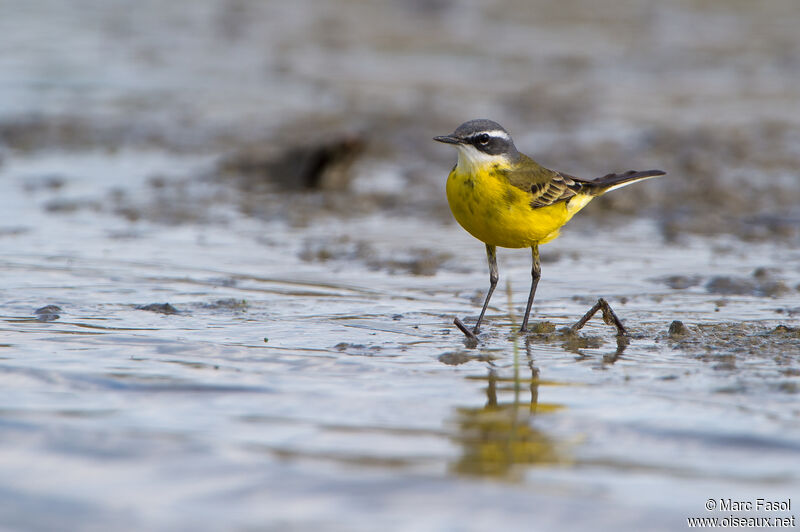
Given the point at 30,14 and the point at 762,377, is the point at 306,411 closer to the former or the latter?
the point at 762,377

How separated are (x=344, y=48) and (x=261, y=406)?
53.3 feet

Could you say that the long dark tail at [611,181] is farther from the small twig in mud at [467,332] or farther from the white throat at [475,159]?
the small twig in mud at [467,332]

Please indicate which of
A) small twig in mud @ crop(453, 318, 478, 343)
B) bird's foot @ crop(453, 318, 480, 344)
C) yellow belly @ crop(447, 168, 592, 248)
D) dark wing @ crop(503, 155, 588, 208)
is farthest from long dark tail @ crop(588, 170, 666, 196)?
small twig in mud @ crop(453, 318, 478, 343)

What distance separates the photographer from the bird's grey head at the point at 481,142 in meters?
7.14

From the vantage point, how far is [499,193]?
697cm

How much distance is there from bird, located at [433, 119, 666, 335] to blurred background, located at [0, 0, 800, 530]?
0.62 meters

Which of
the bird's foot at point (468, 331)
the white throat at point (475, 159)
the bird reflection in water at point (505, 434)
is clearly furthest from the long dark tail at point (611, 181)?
the bird reflection in water at point (505, 434)

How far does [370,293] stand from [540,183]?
1.65 meters

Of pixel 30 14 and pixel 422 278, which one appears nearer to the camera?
pixel 422 278

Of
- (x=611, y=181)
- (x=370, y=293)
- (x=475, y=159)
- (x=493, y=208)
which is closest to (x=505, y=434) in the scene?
(x=493, y=208)

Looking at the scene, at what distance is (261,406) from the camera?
527 cm

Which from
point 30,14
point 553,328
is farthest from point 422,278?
point 30,14

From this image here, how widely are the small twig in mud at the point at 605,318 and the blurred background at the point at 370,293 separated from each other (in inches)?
5.2

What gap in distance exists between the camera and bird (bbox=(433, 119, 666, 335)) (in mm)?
6953
